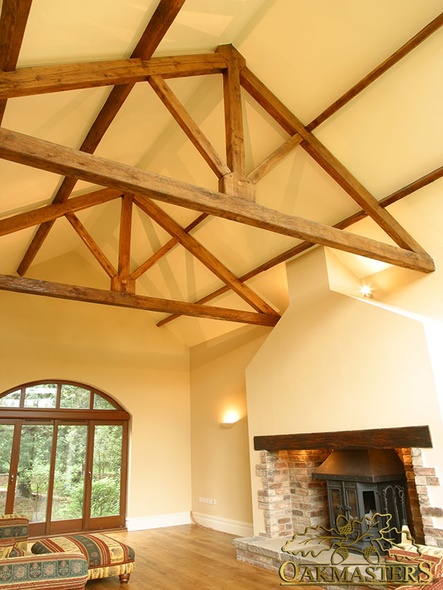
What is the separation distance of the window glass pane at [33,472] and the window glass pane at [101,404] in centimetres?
94

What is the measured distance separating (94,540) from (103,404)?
3518 millimetres

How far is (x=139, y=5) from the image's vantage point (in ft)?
12.0

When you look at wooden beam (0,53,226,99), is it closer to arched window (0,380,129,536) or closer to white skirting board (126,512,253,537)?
arched window (0,380,129,536)

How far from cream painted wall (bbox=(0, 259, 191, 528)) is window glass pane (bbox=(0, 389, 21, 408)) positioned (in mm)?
256

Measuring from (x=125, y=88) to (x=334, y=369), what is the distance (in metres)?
3.91

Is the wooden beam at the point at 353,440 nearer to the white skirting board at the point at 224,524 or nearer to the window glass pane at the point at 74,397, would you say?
the white skirting board at the point at 224,524

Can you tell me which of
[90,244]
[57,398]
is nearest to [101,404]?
[57,398]

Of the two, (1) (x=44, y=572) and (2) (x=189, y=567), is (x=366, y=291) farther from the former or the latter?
(1) (x=44, y=572)

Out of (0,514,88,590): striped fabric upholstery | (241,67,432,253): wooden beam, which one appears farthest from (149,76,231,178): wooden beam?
(0,514,88,590): striped fabric upholstery

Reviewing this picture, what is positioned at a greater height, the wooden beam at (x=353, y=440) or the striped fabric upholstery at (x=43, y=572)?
the wooden beam at (x=353, y=440)

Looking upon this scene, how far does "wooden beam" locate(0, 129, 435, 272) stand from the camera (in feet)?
9.29

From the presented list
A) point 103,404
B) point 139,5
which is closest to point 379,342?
point 139,5

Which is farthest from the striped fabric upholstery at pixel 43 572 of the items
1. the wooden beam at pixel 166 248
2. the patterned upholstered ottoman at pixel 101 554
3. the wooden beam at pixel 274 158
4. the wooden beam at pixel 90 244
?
the wooden beam at pixel 166 248

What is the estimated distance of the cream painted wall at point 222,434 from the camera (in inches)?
301
